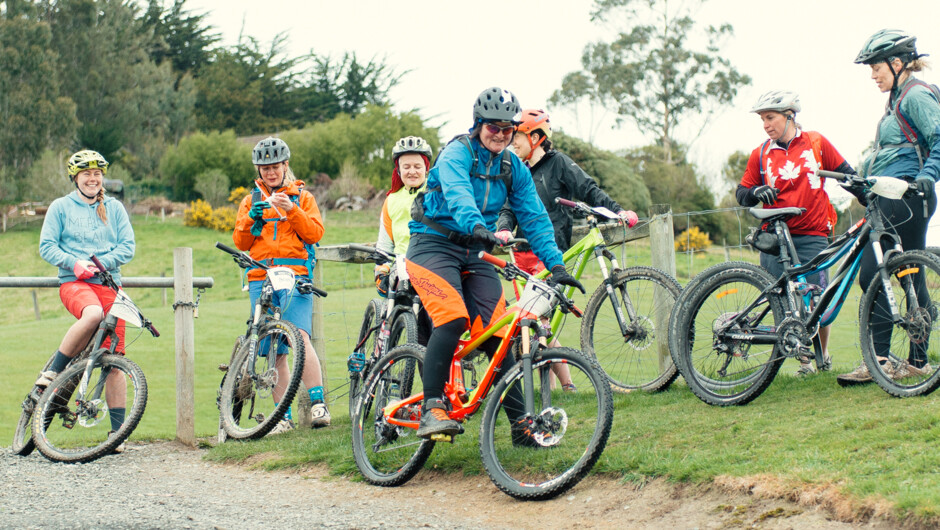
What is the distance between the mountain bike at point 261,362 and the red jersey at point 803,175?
3.22 m

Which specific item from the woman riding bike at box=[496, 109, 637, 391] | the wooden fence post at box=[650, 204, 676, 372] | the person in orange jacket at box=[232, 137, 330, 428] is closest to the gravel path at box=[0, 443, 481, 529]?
the person in orange jacket at box=[232, 137, 330, 428]

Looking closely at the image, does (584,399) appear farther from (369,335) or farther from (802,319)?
(369,335)

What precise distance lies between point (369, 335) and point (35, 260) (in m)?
33.9

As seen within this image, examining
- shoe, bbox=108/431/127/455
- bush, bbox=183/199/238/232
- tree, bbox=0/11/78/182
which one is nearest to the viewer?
shoe, bbox=108/431/127/455

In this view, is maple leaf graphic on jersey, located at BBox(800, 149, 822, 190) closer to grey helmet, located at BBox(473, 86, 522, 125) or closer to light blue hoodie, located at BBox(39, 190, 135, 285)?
grey helmet, located at BBox(473, 86, 522, 125)

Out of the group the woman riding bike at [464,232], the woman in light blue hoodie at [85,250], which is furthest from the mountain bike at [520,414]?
the woman in light blue hoodie at [85,250]

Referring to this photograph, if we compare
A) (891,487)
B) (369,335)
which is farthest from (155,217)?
(891,487)

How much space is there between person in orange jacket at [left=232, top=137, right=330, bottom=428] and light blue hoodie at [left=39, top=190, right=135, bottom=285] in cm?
87

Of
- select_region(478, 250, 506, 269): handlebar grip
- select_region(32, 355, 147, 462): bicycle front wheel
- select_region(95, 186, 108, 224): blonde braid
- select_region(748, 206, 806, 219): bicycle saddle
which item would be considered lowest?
select_region(32, 355, 147, 462): bicycle front wheel

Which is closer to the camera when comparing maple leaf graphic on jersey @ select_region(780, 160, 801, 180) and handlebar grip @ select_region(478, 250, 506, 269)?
handlebar grip @ select_region(478, 250, 506, 269)

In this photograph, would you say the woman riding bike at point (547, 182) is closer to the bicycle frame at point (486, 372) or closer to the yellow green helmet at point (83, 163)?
the bicycle frame at point (486, 372)

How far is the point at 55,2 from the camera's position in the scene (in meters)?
58.2

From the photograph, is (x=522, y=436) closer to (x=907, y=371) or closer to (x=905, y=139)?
(x=907, y=371)

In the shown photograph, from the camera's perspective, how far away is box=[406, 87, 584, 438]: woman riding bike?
16.3ft
